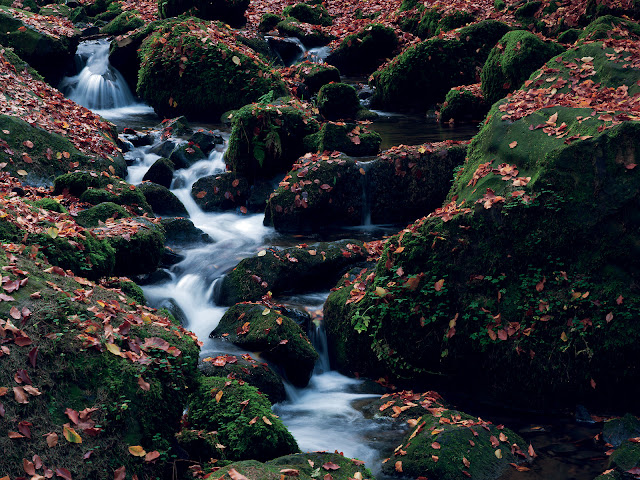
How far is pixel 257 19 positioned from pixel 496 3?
27.6 ft

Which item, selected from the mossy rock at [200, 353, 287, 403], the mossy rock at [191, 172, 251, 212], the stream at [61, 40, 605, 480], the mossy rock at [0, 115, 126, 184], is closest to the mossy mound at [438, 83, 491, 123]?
the stream at [61, 40, 605, 480]

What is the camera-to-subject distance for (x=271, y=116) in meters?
12.1

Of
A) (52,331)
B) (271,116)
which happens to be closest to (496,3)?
(271,116)

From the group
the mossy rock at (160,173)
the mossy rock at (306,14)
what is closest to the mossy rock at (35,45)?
the mossy rock at (160,173)

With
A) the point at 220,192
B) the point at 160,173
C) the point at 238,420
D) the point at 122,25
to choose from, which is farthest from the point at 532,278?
the point at 122,25

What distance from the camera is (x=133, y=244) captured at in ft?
28.5

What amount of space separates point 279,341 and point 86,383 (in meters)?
2.83

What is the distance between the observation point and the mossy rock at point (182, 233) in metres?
10.5

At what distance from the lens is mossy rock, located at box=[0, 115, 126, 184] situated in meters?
11.0

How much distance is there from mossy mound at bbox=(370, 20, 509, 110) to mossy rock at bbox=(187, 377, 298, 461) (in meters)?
12.5

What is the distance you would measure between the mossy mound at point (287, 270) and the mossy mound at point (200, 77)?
7.45 metres

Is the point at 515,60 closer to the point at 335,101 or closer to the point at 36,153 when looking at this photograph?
the point at 335,101

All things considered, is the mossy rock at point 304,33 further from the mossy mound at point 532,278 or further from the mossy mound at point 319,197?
the mossy mound at point 532,278

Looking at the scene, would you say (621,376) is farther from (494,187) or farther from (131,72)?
(131,72)
